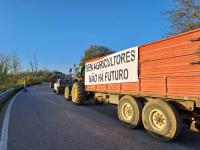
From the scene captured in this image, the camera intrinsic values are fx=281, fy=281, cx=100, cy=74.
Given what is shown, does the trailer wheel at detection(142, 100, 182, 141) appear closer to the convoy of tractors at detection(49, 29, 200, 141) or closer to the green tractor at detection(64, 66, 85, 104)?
the convoy of tractors at detection(49, 29, 200, 141)

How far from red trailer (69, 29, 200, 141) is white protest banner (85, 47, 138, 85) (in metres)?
0.08

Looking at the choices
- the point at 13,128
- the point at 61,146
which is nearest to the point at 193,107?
the point at 61,146

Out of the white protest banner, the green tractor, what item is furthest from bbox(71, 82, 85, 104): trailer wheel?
the white protest banner

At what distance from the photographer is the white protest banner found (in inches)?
349

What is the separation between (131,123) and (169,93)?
208 cm

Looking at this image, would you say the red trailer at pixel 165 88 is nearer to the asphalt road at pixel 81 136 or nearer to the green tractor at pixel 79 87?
the asphalt road at pixel 81 136

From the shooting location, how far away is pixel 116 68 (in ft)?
33.2

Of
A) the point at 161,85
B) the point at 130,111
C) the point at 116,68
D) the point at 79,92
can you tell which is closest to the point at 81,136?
the point at 130,111

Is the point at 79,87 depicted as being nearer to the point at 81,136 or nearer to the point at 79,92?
the point at 79,92

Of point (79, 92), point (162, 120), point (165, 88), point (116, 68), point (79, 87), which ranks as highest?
point (116, 68)

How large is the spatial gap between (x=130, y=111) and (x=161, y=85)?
189 cm

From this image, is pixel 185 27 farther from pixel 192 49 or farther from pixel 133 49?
pixel 192 49

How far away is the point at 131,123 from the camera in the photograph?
8.74 metres

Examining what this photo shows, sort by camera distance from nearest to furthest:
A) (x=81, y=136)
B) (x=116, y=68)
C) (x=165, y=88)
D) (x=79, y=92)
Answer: (x=165, y=88)
(x=81, y=136)
(x=116, y=68)
(x=79, y=92)
